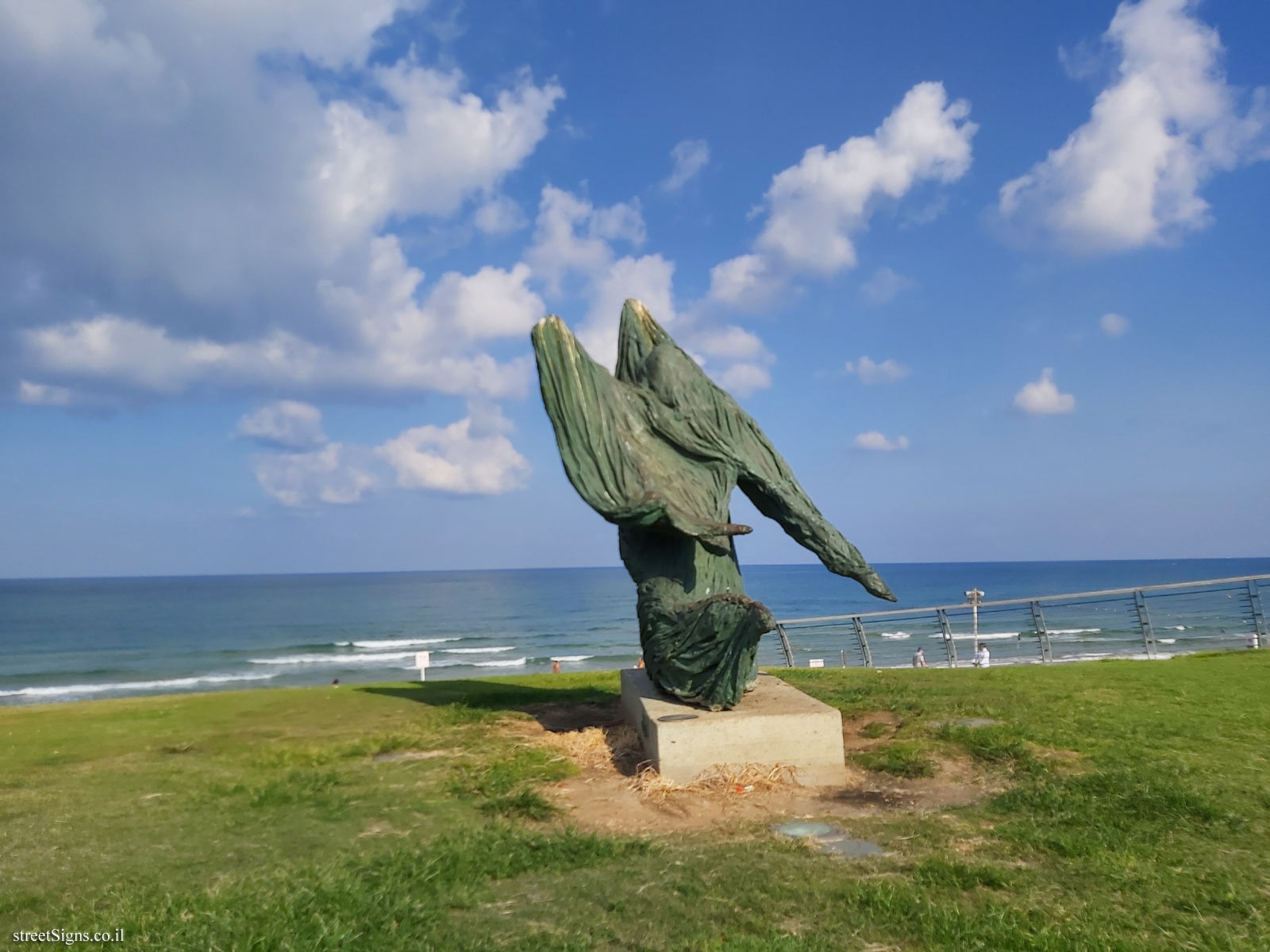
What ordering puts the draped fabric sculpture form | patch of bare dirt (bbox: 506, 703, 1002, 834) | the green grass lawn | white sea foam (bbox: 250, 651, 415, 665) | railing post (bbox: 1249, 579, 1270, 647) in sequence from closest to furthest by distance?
1. the green grass lawn
2. patch of bare dirt (bbox: 506, 703, 1002, 834)
3. the draped fabric sculpture form
4. railing post (bbox: 1249, 579, 1270, 647)
5. white sea foam (bbox: 250, 651, 415, 665)

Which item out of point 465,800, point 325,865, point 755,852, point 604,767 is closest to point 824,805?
point 755,852

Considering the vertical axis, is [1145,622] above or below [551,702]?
above

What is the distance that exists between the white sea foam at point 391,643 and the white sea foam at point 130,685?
37.1 ft

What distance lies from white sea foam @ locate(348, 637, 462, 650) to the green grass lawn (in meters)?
41.4

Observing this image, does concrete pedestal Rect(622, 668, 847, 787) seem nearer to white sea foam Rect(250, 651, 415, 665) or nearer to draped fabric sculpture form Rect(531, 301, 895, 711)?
draped fabric sculpture form Rect(531, 301, 895, 711)

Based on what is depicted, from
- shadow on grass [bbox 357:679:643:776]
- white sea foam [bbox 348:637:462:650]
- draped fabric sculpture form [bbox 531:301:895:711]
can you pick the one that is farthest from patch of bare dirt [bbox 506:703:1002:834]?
white sea foam [bbox 348:637:462:650]

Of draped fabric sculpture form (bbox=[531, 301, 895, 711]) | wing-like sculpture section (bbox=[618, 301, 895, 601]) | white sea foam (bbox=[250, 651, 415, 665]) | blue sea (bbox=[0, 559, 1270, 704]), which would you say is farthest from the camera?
white sea foam (bbox=[250, 651, 415, 665])

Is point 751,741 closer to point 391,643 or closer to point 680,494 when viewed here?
point 680,494

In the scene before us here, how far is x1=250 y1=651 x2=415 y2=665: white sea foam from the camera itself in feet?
135

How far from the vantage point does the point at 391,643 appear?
50.2m

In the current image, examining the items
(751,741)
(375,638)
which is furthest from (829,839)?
(375,638)

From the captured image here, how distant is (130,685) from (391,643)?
17410mm

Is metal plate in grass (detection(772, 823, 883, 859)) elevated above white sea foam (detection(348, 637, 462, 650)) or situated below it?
above

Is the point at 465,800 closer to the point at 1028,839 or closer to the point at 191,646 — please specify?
the point at 1028,839
